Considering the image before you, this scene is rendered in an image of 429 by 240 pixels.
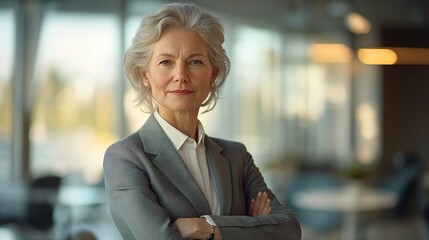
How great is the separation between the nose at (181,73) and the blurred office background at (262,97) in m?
5.35

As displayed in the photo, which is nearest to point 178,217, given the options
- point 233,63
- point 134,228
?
point 134,228

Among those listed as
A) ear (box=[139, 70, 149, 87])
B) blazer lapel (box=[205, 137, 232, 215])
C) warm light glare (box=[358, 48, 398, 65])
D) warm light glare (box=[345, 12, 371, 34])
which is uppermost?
warm light glare (box=[345, 12, 371, 34])

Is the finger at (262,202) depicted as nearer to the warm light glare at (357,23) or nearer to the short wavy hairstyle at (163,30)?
the short wavy hairstyle at (163,30)

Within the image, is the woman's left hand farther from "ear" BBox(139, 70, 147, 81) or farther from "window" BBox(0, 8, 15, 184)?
"window" BBox(0, 8, 15, 184)

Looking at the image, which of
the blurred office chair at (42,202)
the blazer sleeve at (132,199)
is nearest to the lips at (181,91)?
the blazer sleeve at (132,199)

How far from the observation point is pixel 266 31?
720cm

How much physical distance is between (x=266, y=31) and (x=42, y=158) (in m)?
2.24

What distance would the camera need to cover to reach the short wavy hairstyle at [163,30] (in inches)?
68.3

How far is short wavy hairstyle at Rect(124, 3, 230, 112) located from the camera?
1734 millimetres

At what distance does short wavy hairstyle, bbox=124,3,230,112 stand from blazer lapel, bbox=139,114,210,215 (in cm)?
11

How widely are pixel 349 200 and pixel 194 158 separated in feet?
18.1

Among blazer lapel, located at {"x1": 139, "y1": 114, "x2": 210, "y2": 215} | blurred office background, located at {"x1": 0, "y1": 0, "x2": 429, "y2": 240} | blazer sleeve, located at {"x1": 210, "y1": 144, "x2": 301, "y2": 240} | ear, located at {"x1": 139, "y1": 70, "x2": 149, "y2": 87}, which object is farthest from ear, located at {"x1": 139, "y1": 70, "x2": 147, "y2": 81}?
blurred office background, located at {"x1": 0, "y1": 0, "x2": 429, "y2": 240}

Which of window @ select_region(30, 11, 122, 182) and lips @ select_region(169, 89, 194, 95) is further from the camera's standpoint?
window @ select_region(30, 11, 122, 182)

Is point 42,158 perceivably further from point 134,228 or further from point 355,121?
point 134,228
